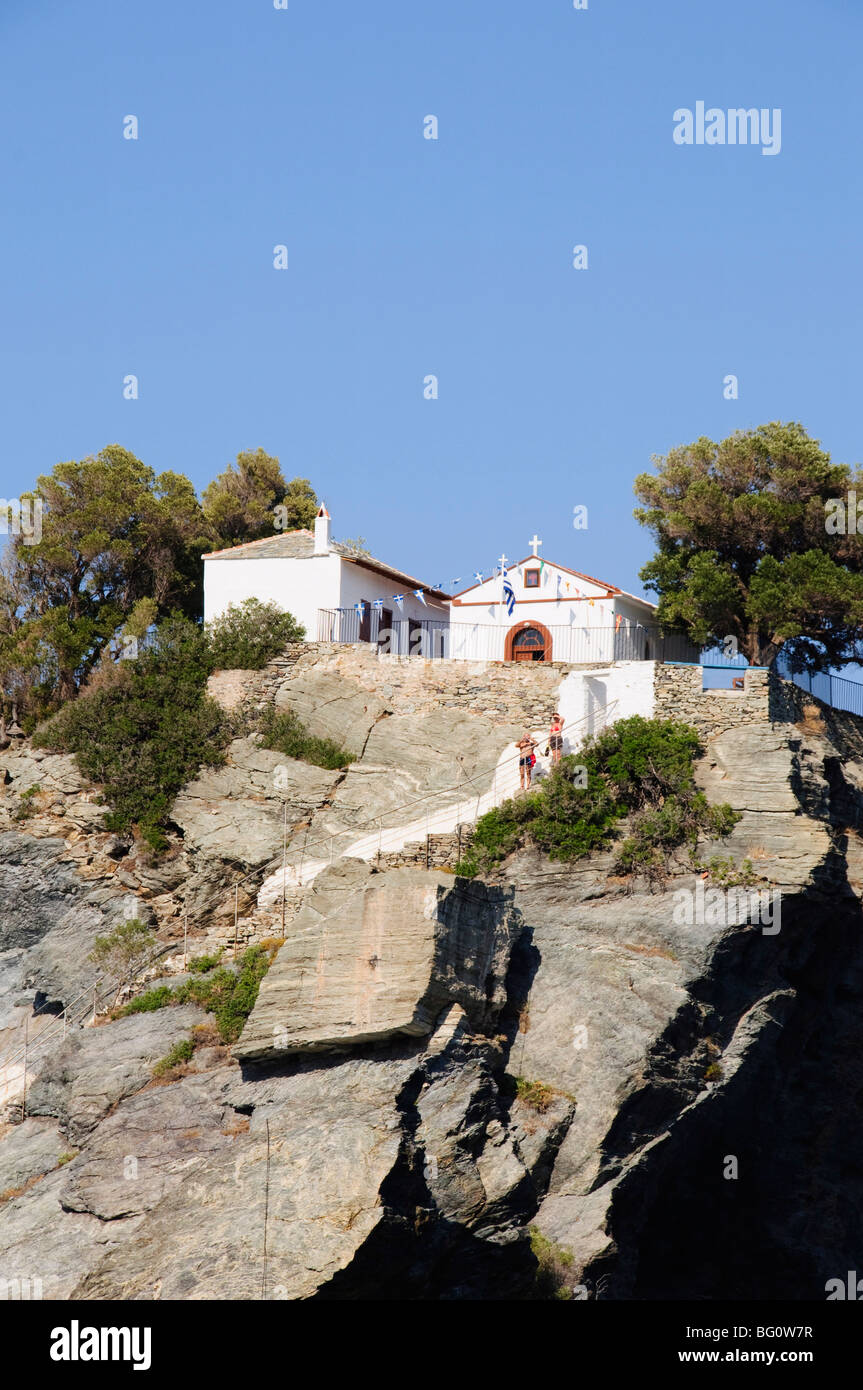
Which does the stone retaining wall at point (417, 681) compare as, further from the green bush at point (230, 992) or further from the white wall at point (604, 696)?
the green bush at point (230, 992)

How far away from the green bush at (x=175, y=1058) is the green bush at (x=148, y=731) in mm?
7839

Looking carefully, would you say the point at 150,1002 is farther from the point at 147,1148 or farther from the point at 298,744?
the point at 298,744

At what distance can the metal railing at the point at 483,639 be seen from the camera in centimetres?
4041

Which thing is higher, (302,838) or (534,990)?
(302,838)

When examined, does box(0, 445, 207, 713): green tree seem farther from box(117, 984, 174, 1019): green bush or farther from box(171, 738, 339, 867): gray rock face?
box(117, 984, 174, 1019): green bush

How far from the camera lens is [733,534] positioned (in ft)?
139

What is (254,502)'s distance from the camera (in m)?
49.2

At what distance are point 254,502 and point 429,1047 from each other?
24.9 metres

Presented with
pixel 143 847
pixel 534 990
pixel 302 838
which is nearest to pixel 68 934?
pixel 143 847

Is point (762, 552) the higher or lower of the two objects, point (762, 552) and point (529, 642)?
the higher

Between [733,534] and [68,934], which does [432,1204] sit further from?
[733,534]

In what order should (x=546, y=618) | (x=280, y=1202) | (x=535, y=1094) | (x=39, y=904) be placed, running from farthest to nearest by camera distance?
(x=546, y=618) → (x=39, y=904) → (x=535, y=1094) → (x=280, y=1202)

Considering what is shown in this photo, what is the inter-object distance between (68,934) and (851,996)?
16944mm

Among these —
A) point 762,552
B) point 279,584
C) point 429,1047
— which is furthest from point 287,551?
point 429,1047
